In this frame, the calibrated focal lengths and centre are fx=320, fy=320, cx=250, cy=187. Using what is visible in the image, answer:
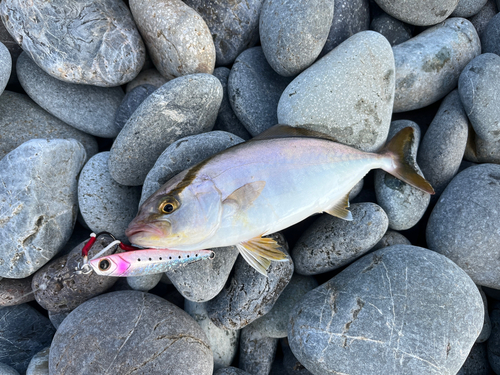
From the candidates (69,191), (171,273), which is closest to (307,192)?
(171,273)

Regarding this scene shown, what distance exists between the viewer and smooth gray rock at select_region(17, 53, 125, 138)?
3166 mm

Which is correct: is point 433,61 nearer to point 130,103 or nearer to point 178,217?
point 178,217

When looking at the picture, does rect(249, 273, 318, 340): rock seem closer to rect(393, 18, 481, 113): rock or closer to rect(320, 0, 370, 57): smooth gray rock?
rect(393, 18, 481, 113): rock

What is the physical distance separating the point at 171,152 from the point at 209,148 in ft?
1.00

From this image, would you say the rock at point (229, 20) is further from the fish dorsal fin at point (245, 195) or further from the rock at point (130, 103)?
the fish dorsal fin at point (245, 195)

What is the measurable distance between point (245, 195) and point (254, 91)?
1388 millimetres

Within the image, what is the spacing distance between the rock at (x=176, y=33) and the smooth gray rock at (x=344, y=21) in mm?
1177

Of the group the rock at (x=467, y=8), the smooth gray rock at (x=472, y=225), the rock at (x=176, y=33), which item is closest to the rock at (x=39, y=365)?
the rock at (x=176, y=33)

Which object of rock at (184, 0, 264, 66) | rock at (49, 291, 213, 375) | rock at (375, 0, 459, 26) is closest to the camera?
rock at (49, 291, 213, 375)

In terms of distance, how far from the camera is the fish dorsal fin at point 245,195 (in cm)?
211

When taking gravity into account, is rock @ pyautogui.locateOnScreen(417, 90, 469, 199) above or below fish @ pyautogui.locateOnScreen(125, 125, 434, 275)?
below

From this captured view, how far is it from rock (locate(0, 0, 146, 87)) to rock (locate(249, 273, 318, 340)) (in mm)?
2574

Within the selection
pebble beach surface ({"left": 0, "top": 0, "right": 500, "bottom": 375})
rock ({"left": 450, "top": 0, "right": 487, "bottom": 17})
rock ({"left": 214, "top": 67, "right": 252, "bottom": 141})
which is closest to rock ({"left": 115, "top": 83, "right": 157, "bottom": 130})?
pebble beach surface ({"left": 0, "top": 0, "right": 500, "bottom": 375})

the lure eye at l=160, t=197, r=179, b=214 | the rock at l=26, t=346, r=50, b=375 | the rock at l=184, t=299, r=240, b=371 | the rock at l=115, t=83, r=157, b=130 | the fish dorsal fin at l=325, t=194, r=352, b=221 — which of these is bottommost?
the rock at l=184, t=299, r=240, b=371
